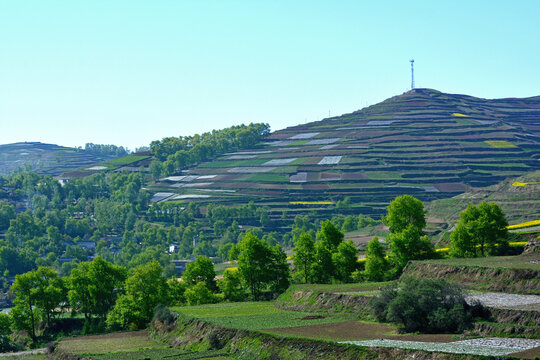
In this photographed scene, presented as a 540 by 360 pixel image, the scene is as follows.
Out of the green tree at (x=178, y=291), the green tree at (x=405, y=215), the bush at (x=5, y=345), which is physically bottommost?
the bush at (x=5, y=345)

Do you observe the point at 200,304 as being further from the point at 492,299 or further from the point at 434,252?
the point at 492,299

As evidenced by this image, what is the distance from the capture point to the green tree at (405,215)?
102375 millimetres

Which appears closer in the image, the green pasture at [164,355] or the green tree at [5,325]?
the green pasture at [164,355]

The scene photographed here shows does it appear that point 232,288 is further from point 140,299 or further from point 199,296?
point 140,299

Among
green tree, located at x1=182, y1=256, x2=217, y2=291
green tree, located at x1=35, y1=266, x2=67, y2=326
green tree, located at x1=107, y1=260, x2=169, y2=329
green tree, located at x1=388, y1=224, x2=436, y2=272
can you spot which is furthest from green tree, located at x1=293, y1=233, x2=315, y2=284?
green tree, located at x1=35, y1=266, x2=67, y2=326

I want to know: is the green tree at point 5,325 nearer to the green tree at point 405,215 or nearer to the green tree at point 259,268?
the green tree at point 259,268

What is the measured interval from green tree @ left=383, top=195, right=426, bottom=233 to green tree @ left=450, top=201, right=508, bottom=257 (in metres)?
8.86

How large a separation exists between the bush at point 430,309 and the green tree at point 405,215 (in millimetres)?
41881

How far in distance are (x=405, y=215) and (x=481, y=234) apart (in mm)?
13307

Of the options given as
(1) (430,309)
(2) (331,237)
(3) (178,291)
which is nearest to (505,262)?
(1) (430,309)

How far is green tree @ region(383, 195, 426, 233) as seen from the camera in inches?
4031

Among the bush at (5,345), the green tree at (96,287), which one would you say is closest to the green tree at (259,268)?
the green tree at (96,287)

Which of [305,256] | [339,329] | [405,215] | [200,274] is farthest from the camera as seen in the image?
[200,274]

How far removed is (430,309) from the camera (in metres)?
58.2
